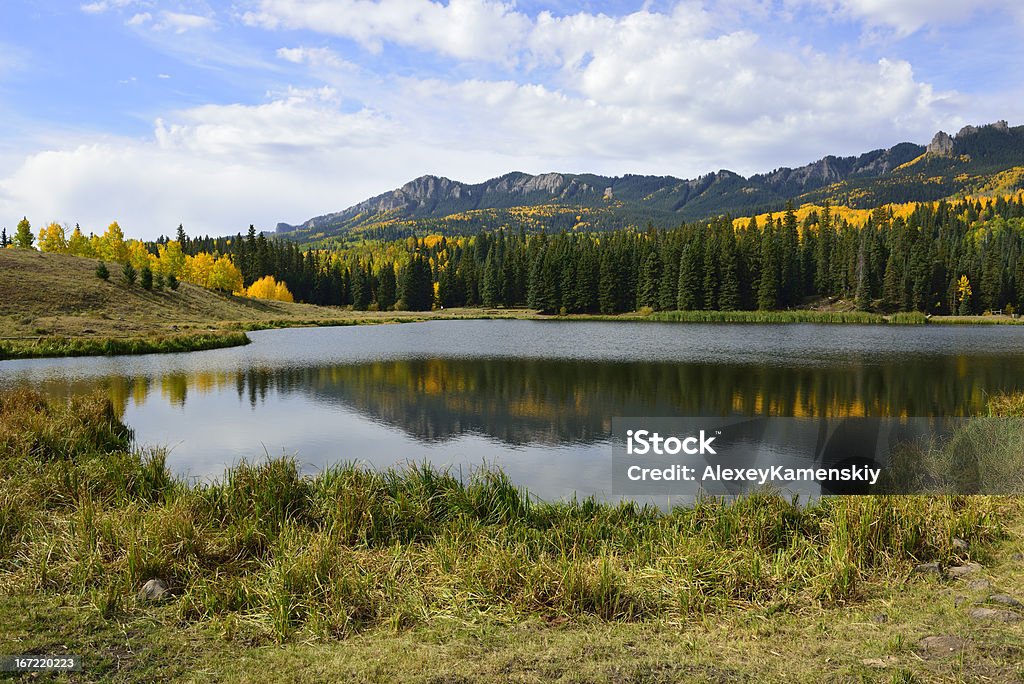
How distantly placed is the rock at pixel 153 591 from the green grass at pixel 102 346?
48.5 metres

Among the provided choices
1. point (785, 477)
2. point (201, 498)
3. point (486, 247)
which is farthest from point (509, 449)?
point (486, 247)

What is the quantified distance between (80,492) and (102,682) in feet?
24.2

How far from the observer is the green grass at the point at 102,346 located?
46.7 meters

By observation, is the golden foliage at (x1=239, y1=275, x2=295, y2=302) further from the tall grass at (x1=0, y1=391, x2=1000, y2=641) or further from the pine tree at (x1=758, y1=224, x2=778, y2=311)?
the tall grass at (x1=0, y1=391, x2=1000, y2=641)

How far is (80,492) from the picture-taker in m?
11.9

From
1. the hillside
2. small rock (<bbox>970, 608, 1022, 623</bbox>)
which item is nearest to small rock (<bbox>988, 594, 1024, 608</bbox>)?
small rock (<bbox>970, 608, 1022, 623</bbox>)

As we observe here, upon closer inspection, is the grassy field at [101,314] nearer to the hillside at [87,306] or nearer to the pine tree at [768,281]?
the hillside at [87,306]

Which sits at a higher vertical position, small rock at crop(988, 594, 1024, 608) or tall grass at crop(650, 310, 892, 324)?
small rock at crop(988, 594, 1024, 608)

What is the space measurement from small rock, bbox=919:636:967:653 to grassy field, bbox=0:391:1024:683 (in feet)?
0.08

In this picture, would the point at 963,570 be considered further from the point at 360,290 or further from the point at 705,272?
the point at 360,290

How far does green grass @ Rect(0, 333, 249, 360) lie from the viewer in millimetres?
46656

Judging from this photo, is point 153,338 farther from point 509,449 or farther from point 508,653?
point 508,653

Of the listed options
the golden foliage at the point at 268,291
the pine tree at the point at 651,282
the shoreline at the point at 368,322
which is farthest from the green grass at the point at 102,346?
the pine tree at the point at 651,282

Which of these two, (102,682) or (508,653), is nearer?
(102,682)
